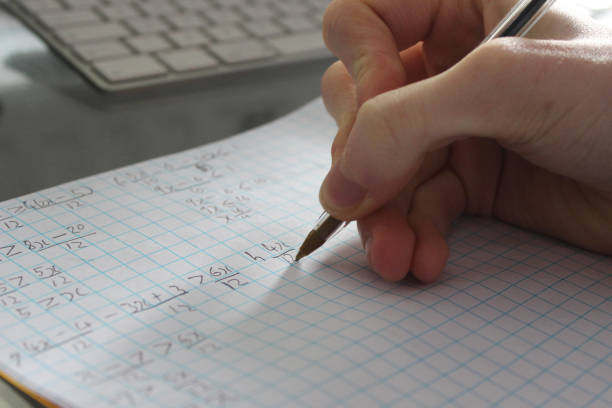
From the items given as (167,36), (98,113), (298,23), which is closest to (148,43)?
(167,36)

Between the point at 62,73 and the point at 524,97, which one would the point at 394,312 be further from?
the point at 62,73

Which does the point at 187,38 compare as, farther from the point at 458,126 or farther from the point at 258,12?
the point at 458,126

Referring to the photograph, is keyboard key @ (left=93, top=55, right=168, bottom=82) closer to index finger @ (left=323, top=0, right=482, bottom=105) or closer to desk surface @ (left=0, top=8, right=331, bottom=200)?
desk surface @ (left=0, top=8, right=331, bottom=200)

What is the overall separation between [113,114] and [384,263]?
405mm

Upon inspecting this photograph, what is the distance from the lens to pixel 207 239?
1.61ft

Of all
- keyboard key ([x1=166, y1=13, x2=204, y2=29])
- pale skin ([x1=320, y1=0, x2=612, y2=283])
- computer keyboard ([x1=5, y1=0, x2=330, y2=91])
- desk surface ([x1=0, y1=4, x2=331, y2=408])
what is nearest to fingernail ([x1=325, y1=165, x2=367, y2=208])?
pale skin ([x1=320, y1=0, x2=612, y2=283])

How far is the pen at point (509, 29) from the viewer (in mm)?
460

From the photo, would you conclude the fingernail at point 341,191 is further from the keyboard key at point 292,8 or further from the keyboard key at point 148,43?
the keyboard key at point 292,8

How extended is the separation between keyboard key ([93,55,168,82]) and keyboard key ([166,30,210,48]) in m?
0.06

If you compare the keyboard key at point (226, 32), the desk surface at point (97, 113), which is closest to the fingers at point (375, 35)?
the desk surface at point (97, 113)

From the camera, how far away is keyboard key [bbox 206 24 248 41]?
2.74 feet

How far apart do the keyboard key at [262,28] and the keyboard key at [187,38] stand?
73 millimetres

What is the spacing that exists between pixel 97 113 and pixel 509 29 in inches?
18.1

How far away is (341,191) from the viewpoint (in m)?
0.45
